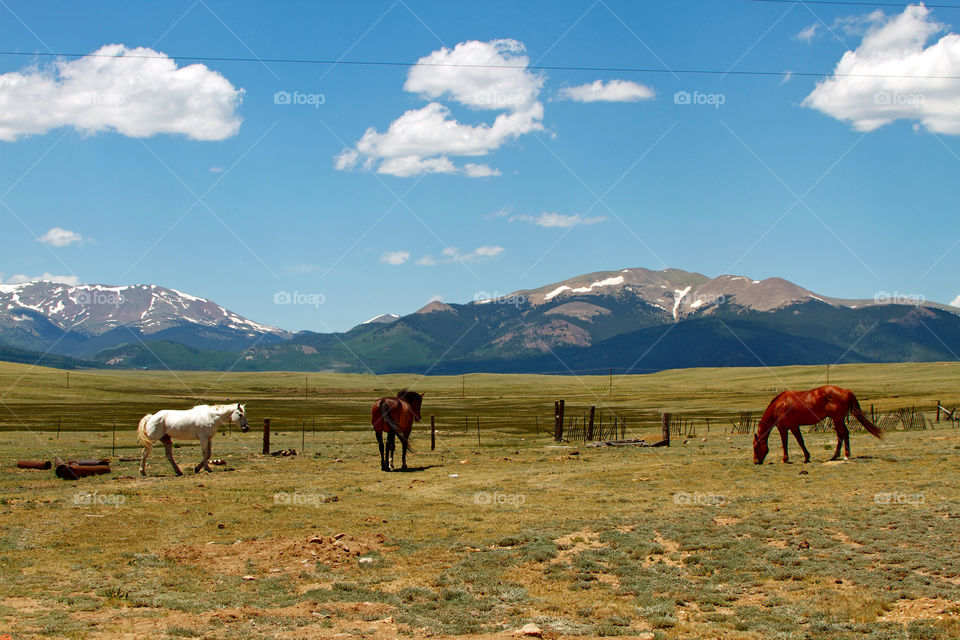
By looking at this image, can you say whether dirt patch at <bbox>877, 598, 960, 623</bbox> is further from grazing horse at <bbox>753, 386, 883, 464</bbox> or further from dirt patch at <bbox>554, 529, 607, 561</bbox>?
grazing horse at <bbox>753, 386, 883, 464</bbox>

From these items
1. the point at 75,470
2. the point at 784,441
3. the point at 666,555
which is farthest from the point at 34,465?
the point at 784,441

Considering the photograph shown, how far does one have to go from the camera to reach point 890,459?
98.3 ft

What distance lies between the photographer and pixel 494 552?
17.1 m

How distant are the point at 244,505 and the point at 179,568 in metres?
7.25

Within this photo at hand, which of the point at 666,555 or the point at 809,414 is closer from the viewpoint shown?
the point at 666,555

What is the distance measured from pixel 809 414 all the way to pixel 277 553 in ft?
74.2

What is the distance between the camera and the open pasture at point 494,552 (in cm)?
1249

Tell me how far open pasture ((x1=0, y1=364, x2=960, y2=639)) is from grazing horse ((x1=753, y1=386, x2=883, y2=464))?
3.50ft

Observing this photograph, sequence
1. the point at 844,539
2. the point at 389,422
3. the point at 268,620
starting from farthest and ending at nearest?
the point at 389,422, the point at 844,539, the point at 268,620

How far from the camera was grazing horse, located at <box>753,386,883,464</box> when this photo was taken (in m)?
30.1

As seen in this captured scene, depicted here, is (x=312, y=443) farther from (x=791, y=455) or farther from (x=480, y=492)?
(x=791, y=455)

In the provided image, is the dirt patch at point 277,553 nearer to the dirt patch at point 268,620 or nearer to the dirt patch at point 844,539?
the dirt patch at point 268,620

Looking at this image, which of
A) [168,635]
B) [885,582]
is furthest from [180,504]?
[885,582]

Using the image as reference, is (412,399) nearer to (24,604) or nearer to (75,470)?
(75,470)
